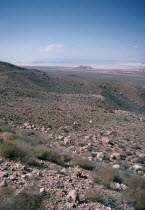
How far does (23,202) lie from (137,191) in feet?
10.8

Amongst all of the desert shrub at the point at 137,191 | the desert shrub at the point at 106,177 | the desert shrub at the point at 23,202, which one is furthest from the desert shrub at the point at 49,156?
the desert shrub at the point at 23,202

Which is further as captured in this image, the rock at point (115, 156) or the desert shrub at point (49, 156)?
the rock at point (115, 156)

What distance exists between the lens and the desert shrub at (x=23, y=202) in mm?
3818

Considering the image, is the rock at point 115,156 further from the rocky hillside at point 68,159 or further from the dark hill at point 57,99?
the dark hill at point 57,99

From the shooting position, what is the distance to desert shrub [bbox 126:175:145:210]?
5117 millimetres

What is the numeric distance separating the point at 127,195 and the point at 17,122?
12.1 metres

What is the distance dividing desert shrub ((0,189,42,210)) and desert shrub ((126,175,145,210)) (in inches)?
100

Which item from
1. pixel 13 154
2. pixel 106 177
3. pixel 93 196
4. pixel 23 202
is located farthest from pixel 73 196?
pixel 13 154

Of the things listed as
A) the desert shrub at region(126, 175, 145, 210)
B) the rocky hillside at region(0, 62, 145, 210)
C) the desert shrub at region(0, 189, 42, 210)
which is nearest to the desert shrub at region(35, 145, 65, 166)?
the rocky hillside at region(0, 62, 145, 210)

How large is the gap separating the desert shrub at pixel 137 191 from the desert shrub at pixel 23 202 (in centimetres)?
255

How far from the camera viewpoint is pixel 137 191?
18.5 ft

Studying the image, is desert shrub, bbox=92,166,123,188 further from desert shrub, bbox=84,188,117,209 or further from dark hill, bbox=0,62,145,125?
dark hill, bbox=0,62,145,125

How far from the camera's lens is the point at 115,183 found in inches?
254

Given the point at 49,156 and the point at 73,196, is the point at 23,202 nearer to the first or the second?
the point at 73,196
